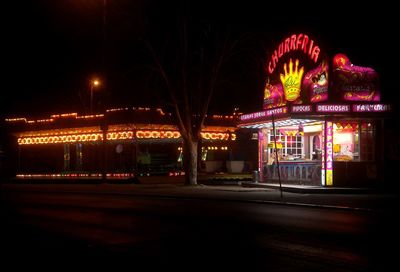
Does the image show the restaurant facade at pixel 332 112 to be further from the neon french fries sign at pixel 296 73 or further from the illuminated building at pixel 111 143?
the illuminated building at pixel 111 143

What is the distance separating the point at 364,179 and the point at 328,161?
1.92 meters

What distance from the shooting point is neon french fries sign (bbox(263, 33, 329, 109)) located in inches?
1084

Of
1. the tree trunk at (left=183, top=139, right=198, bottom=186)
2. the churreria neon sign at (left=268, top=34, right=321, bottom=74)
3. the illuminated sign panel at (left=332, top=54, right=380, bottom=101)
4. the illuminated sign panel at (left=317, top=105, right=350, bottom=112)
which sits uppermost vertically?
the churreria neon sign at (left=268, top=34, right=321, bottom=74)

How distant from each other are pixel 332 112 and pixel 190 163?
1073cm

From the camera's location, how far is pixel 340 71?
27.0 meters

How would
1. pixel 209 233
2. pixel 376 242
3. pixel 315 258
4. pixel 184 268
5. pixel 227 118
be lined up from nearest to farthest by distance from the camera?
1. pixel 184 268
2. pixel 315 258
3. pixel 376 242
4. pixel 209 233
5. pixel 227 118

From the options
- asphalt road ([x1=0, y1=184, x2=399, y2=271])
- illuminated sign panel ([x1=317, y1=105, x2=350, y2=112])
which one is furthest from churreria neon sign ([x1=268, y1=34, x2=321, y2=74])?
asphalt road ([x1=0, y1=184, x2=399, y2=271])

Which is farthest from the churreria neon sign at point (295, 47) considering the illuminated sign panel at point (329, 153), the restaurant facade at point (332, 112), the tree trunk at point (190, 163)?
the tree trunk at point (190, 163)

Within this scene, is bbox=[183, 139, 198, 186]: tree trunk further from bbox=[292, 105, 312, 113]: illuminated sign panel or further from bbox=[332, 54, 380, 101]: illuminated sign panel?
bbox=[332, 54, 380, 101]: illuminated sign panel

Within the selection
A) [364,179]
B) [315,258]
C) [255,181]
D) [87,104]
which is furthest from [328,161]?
[87,104]

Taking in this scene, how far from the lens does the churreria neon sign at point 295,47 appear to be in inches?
1093

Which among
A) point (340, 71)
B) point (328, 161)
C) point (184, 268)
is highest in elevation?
point (340, 71)

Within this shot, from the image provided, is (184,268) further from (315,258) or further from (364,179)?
(364,179)

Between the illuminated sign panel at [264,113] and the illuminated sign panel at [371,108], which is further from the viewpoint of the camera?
the illuminated sign panel at [264,113]
